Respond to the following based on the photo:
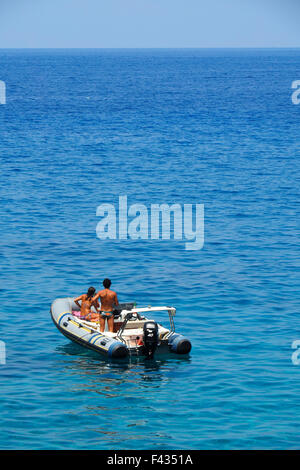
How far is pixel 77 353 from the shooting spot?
22.7 m

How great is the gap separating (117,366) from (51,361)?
74.7 inches

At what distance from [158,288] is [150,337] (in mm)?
7622

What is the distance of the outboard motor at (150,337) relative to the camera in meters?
21.5

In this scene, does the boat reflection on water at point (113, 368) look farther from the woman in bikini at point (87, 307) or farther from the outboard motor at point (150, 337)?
the woman in bikini at point (87, 307)

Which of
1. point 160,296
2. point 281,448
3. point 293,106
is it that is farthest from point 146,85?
point 281,448

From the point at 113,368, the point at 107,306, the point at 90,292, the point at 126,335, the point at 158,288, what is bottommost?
the point at 113,368

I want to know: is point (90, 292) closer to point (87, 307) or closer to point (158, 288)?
point (87, 307)

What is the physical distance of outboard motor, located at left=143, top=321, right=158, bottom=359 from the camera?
21.5 meters

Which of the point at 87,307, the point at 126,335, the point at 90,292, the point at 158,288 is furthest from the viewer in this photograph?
the point at 158,288

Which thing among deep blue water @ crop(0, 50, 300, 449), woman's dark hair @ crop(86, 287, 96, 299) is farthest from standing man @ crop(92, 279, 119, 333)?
deep blue water @ crop(0, 50, 300, 449)

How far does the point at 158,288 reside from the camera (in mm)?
29062

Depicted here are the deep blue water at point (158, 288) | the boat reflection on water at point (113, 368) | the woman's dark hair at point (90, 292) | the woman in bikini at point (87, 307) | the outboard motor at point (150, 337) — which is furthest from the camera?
the woman in bikini at point (87, 307)

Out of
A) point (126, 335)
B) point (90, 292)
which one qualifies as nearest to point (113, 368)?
point (126, 335)

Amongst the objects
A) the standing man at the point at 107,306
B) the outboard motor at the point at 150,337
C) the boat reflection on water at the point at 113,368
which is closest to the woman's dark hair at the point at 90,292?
the standing man at the point at 107,306
